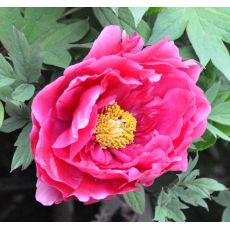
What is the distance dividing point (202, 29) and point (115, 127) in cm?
21

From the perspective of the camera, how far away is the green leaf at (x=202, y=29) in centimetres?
91

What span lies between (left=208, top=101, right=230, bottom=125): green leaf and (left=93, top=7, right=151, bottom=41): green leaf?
154mm

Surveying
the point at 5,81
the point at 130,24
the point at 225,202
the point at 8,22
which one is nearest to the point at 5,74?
the point at 5,81

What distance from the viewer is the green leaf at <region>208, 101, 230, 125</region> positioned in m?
0.92

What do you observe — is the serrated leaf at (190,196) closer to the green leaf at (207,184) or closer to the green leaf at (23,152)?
the green leaf at (207,184)

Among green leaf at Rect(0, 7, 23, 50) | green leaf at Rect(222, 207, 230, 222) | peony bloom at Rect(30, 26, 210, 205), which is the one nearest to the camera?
peony bloom at Rect(30, 26, 210, 205)

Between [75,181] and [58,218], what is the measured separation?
0.60 m

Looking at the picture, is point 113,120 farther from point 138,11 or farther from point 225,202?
point 225,202

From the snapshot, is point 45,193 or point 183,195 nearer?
point 45,193

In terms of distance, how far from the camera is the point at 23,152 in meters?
0.83

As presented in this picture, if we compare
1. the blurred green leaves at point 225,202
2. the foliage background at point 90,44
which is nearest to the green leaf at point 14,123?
the foliage background at point 90,44

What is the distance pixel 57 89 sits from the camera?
2.51 feet

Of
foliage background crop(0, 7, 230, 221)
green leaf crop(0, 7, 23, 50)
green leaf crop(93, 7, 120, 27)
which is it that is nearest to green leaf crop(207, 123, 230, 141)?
foliage background crop(0, 7, 230, 221)

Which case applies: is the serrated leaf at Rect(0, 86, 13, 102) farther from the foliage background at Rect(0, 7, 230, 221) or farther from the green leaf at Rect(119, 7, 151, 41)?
the green leaf at Rect(119, 7, 151, 41)
